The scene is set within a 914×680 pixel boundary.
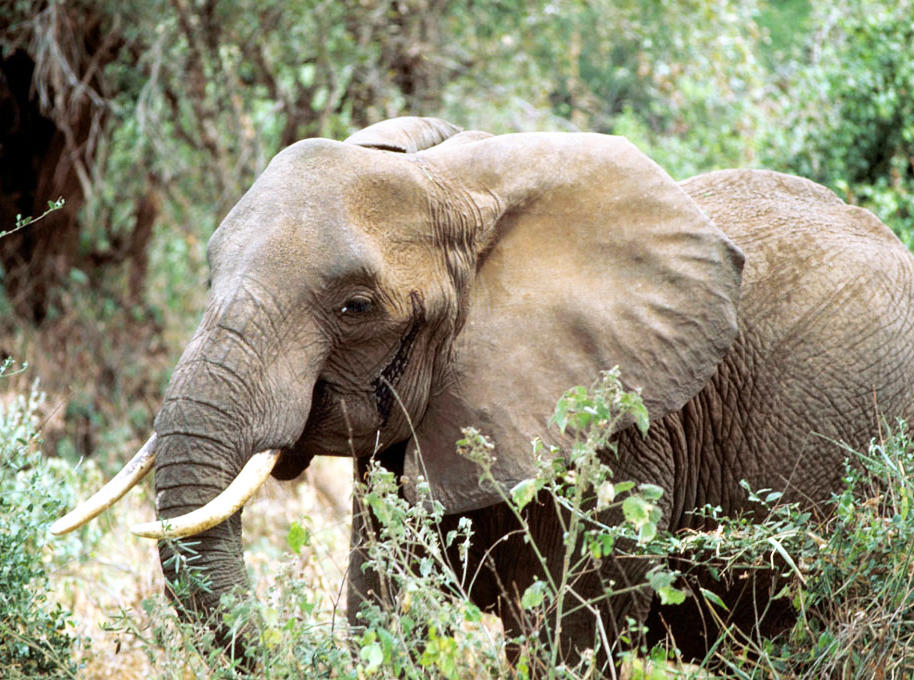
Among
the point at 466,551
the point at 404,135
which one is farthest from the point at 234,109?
the point at 466,551

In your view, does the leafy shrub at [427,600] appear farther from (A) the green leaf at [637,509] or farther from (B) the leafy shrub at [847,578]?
(B) the leafy shrub at [847,578]

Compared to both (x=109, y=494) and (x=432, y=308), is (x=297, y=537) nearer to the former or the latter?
(x=109, y=494)

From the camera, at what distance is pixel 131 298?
9.62 m

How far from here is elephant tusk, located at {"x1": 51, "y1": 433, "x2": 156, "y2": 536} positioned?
3277 millimetres

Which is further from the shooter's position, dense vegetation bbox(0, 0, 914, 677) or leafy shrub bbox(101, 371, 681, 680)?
dense vegetation bbox(0, 0, 914, 677)

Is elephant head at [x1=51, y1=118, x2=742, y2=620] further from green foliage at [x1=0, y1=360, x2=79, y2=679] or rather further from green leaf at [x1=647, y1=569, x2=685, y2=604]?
green leaf at [x1=647, y1=569, x2=685, y2=604]

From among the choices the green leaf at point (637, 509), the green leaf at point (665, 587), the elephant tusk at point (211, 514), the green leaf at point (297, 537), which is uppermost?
the green leaf at point (637, 509)

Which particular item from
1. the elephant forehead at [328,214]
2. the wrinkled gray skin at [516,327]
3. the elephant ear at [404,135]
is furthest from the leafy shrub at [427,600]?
the elephant ear at [404,135]

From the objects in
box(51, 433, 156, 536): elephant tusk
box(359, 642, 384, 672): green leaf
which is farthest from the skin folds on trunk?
box(359, 642, 384, 672): green leaf

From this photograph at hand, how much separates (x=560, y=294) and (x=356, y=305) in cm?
57

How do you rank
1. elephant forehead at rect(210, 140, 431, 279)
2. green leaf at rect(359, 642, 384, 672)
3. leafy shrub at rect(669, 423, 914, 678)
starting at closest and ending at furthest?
green leaf at rect(359, 642, 384, 672)
leafy shrub at rect(669, 423, 914, 678)
elephant forehead at rect(210, 140, 431, 279)

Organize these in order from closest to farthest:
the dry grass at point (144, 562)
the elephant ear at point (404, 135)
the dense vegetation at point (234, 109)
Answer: the elephant ear at point (404, 135) → the dry grass at point (144, 562) → the dense vegetation at point (234, 109)

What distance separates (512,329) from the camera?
3605mm

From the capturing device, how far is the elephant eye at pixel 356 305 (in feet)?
11.1
